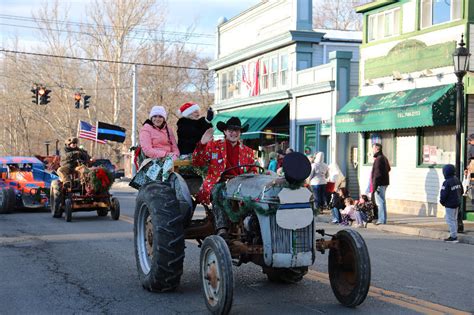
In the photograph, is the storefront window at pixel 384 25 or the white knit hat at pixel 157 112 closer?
the white knit hat at pixel 157 112

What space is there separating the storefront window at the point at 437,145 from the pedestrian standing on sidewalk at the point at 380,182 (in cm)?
222

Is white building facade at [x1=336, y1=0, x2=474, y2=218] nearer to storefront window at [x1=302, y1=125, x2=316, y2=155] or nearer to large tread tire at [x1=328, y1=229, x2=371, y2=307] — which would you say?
storefront window at [x1=302, y1=125, x2=316, y2=155]

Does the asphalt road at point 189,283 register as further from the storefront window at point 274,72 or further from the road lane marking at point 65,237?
the storefront window at point 274,72

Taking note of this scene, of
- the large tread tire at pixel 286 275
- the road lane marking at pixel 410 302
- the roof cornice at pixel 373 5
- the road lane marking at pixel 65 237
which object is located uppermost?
the roof cornice at pixel 373 5

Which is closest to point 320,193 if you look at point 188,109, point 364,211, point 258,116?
point 364,211

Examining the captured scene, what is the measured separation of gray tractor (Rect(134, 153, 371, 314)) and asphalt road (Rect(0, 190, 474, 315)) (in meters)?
0.32

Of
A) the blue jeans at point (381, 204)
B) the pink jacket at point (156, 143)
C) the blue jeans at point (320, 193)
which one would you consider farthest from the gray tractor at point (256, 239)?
the blue jeans at point (320, 193)

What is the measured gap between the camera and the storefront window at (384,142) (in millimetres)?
20141

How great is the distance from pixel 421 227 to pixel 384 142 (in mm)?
5687

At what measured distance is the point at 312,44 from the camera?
27266 mm

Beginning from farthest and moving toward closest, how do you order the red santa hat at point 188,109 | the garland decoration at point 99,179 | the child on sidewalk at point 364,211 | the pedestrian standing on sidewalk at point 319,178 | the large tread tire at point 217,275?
1. the pedestrian standing on sidewalk at point 319,178
2. the child on sidewalk at point 364,211
3. the garland decoration at point 99,179
4. the red santa hat at point 188,109
5. the large tread tire at point 217,275

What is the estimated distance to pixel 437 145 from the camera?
18.2 metres

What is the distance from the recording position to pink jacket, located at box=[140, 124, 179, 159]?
8.07 metres

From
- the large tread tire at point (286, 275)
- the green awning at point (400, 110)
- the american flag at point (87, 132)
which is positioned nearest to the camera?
the large tread tire at point (286, 275)
